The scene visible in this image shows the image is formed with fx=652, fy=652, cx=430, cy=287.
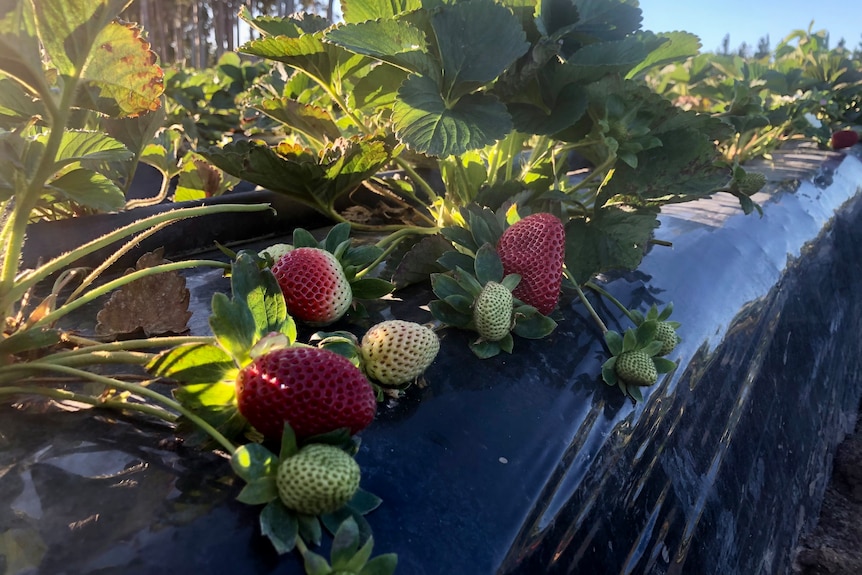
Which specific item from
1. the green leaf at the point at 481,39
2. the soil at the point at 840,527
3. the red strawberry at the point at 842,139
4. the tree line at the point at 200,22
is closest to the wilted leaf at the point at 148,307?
the green leaf at the point at 481,39

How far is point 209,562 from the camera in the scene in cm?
45

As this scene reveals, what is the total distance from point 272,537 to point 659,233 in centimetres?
105

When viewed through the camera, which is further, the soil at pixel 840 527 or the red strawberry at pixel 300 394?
the soil at pixel 840 527

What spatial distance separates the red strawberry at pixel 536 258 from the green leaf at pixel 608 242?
12 centimetres

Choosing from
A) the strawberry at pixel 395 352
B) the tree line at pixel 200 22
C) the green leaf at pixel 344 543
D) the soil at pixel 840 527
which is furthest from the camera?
the tree line at pixel 200 22

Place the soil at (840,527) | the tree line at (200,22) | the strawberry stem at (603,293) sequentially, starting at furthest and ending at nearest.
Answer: the tree line at (200,22) → the soil at (840,527) → the strawberry stem at (603,293)

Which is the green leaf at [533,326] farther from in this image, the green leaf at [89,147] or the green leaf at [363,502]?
the green leaf at [89,147]

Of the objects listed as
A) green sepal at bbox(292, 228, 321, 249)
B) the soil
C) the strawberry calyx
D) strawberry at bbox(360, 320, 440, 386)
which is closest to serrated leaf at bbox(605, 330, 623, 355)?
the strawberry calyx

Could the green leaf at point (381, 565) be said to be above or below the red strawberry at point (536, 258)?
below

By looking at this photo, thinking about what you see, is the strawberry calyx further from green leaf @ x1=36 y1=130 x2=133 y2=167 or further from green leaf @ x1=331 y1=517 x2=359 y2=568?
green leaf @ x1=36 y1=130 x2=133 y2=167

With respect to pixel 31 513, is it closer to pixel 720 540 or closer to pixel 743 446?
pixel 720 540

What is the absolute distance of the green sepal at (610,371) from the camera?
30.2 inches

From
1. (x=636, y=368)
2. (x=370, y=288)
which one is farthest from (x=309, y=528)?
(x=636, y=368)

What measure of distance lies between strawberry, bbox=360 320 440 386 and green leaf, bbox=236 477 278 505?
19 centimetres
